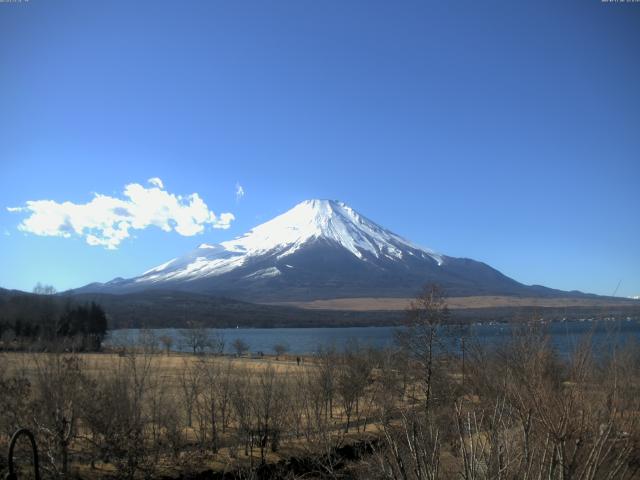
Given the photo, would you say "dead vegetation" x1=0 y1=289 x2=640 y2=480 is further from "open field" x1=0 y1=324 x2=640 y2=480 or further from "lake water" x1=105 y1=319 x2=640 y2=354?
"lake water" x1=105 y1=319 x2=640 y2=354

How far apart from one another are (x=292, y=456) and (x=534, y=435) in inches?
656

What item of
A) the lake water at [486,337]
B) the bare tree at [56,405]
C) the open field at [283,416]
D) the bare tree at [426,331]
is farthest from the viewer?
the bare tree at [426,331]

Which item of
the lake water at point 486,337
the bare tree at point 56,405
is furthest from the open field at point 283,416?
the lake water at point 486,337

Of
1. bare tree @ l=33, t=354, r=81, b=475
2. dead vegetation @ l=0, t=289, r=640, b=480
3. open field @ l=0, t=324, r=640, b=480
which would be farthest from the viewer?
bare tree @ l=33, t=354, r=81, b=475

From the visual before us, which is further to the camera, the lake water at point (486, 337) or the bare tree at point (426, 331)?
the bare tree at point (426, 331)

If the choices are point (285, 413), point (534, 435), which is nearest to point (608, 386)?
point (534, 435)

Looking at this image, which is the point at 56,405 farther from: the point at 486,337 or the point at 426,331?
the point at 486,337

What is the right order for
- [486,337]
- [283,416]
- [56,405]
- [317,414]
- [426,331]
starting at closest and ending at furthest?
[56,405]
[317,414]
[283,416]
[426,331]
[486,337]

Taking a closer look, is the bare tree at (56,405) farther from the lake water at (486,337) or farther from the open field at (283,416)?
the lake water at (486,337)

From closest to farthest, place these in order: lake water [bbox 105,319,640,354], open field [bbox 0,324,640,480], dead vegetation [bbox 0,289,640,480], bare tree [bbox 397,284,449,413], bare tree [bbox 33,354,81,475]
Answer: dead vegetation [bbox 0,289,640,480] → open field [bbox 0,324,640,480] → lake water [bbox 105,319,640,354] → bare tree [bbox 33,354,81,475] → bare tree [bbox 397,284,449,413]

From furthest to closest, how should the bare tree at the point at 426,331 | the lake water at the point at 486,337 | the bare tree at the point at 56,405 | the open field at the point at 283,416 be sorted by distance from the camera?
1. the bare tree at the point at 426,331
2. the bare tree at the point at 56,405
3. the lake water at the point at 486,337
4. the open field at the point at 283,416

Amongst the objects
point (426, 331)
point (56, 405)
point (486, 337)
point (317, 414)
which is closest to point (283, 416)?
point (317, 414)

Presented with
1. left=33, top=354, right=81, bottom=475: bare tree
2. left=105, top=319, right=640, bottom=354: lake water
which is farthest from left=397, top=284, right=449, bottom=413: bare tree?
left=33, top=354, right=81, bottom=475: bare tree

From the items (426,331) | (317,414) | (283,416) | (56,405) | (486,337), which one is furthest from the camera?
(486,337)
